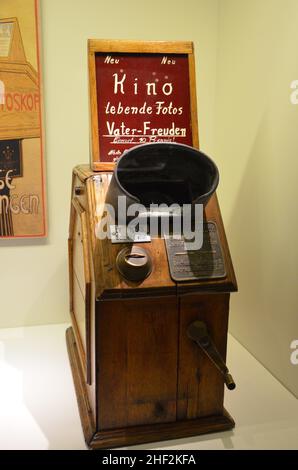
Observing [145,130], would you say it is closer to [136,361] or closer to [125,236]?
[125,236]

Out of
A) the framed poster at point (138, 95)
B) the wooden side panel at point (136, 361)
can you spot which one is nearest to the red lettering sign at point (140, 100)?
the framed poster at point (138, 95)

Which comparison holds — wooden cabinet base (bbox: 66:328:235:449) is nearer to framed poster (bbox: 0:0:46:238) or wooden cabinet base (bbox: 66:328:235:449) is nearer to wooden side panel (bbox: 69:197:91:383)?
wooden side panel (bbox: 69:197:91:383)

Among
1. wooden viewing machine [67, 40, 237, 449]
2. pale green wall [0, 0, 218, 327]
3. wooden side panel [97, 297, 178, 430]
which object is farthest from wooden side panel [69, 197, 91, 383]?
pale green wall [0, 0, 218, 327]

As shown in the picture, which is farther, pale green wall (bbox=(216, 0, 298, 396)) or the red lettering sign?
pale green wall (bbox=(216, 0, 298, 396))

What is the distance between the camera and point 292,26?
5.64ft

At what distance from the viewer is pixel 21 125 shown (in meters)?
2.18

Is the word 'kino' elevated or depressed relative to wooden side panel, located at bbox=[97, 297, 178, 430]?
elevated

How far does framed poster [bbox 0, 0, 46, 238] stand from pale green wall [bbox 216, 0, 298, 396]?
0.90 metres

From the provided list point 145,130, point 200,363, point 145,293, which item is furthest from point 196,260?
point 145,130

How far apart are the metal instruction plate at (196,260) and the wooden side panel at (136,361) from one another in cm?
9

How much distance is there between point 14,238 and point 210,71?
1.29 metres

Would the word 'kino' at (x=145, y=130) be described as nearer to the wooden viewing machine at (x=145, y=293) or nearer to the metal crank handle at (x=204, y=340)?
the wooden viewing machine at (x=145, y=293)

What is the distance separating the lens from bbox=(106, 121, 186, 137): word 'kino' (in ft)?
5.51

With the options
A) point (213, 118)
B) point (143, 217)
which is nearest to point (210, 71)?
point (213, 118)
